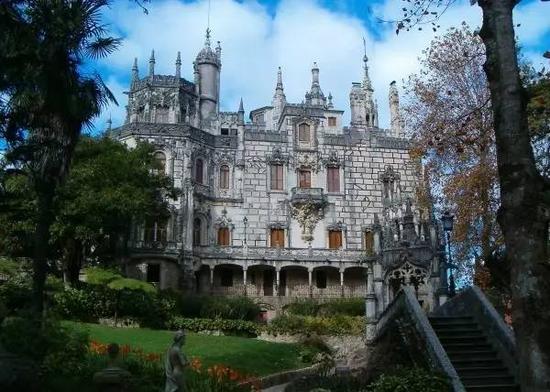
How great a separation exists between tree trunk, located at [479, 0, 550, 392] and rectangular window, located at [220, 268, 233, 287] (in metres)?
37.5

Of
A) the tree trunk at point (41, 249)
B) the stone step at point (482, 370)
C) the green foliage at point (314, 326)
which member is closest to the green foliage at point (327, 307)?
the green foliage at point (314, 326)

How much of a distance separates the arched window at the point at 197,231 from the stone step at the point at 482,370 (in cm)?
3158

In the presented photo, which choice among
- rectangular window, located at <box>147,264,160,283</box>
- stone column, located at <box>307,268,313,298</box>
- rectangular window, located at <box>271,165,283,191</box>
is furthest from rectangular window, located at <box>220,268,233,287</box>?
rectangular window, located at <box>271,165,283,191</box>

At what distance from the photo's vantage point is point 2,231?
31.6m

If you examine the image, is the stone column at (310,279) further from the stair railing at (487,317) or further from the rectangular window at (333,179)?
the stair railing at (487,317)

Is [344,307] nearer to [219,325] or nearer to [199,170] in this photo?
[219,325]

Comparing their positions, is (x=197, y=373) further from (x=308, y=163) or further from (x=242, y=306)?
(x=308, y=163)

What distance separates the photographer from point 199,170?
45406mm

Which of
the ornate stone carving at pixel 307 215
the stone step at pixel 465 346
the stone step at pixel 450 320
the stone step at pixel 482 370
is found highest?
the ornate stone carving at pixel 307 215

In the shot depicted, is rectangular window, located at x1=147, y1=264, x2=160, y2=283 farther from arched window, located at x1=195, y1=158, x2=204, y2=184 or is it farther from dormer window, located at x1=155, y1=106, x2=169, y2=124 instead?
dormer window, located at x1=155, y1=106, x2=169, y2=124

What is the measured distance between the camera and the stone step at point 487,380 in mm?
13148

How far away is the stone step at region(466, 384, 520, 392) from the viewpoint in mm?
12805

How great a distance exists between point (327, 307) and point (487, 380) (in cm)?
2613

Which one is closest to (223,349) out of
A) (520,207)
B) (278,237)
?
(520,207)
